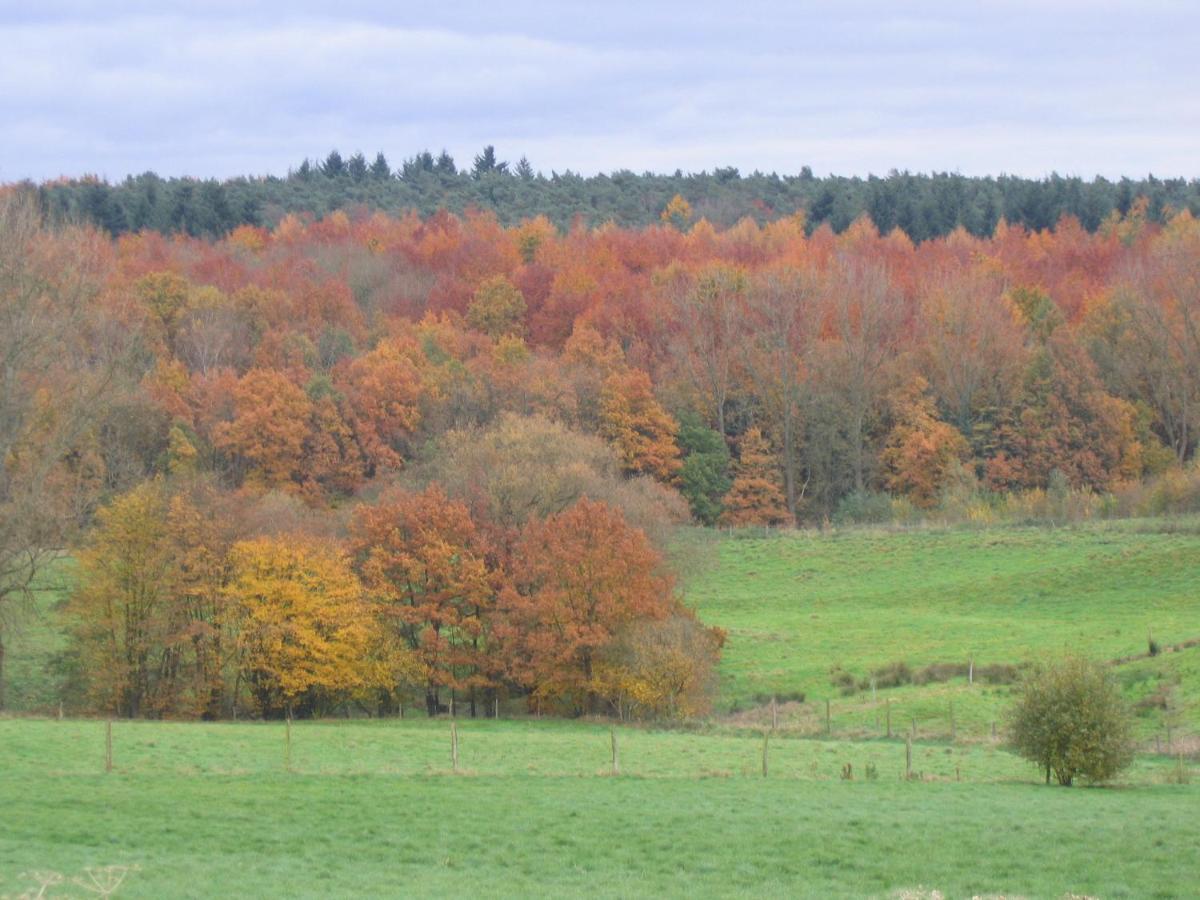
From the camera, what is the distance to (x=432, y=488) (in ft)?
174

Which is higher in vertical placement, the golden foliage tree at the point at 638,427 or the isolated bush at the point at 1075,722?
the golden foliage tree at the point at 638,427

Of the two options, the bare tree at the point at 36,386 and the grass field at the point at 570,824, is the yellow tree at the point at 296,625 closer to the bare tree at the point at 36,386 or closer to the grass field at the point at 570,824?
the bare tree at the point at 36,386

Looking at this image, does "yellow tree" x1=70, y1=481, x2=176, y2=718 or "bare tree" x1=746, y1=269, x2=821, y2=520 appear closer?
"yellow tree" x1=70, y1=481, x2=176, y2=718

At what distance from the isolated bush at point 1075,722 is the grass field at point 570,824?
67 cm

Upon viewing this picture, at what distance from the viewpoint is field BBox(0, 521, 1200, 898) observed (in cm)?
2031

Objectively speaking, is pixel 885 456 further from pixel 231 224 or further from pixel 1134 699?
pixel 231 224

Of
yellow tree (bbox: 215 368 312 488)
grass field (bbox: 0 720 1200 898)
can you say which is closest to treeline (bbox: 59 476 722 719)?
grass field (bbox: 0 720 1200 898)

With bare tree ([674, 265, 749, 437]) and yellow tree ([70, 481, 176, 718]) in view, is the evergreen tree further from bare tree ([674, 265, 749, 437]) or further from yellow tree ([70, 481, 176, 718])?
yellow tree ([70, 481, 176, 718])

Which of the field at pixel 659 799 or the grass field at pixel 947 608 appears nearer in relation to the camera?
the field at pixel 659 799

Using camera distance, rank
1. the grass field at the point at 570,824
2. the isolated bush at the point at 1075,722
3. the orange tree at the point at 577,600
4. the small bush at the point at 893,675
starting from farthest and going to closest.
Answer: the orange tree at the point at 577,600 < the small bush at the point at 893,675 < the isolated bush at the point at 1075,722 < the grass field at the point at 570,824

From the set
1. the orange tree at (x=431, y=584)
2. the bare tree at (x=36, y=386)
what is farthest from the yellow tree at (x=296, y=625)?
the bare tree at (x=36, y=386)

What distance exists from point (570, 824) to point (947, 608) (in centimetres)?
3978

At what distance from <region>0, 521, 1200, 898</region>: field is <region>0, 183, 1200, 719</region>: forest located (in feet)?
14.6

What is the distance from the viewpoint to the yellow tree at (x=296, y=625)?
155 feet
